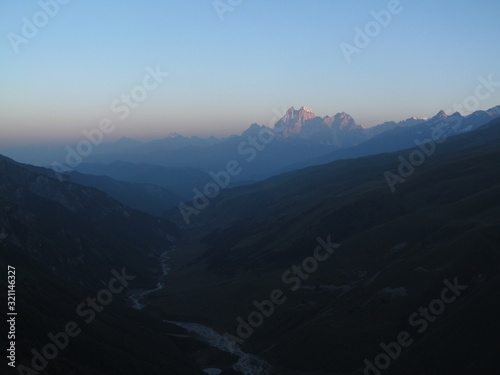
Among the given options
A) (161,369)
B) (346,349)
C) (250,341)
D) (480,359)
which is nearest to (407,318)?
(346,349)

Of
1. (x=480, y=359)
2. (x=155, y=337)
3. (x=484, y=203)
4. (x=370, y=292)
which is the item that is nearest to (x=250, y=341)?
(x=155, y=337)

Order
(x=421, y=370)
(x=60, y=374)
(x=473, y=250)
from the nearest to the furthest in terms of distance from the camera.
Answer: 1. (x=60, y=374)
2. (x=421, y=370)
3. (x=473, y=250)

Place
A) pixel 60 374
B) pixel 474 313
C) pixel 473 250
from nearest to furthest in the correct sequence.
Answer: pixel 60 374 → pixel 474 313 → pixel 473 250

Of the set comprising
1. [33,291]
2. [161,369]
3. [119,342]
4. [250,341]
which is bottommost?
[250,341]

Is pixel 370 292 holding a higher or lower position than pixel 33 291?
lower

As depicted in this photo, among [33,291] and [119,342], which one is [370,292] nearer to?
[119,342]

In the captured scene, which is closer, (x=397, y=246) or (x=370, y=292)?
(x=370, y=292)

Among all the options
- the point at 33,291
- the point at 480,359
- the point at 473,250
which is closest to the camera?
the point at 480,359

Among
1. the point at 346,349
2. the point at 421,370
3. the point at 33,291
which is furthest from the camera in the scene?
the point at 33,291

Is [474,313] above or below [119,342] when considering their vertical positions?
below
